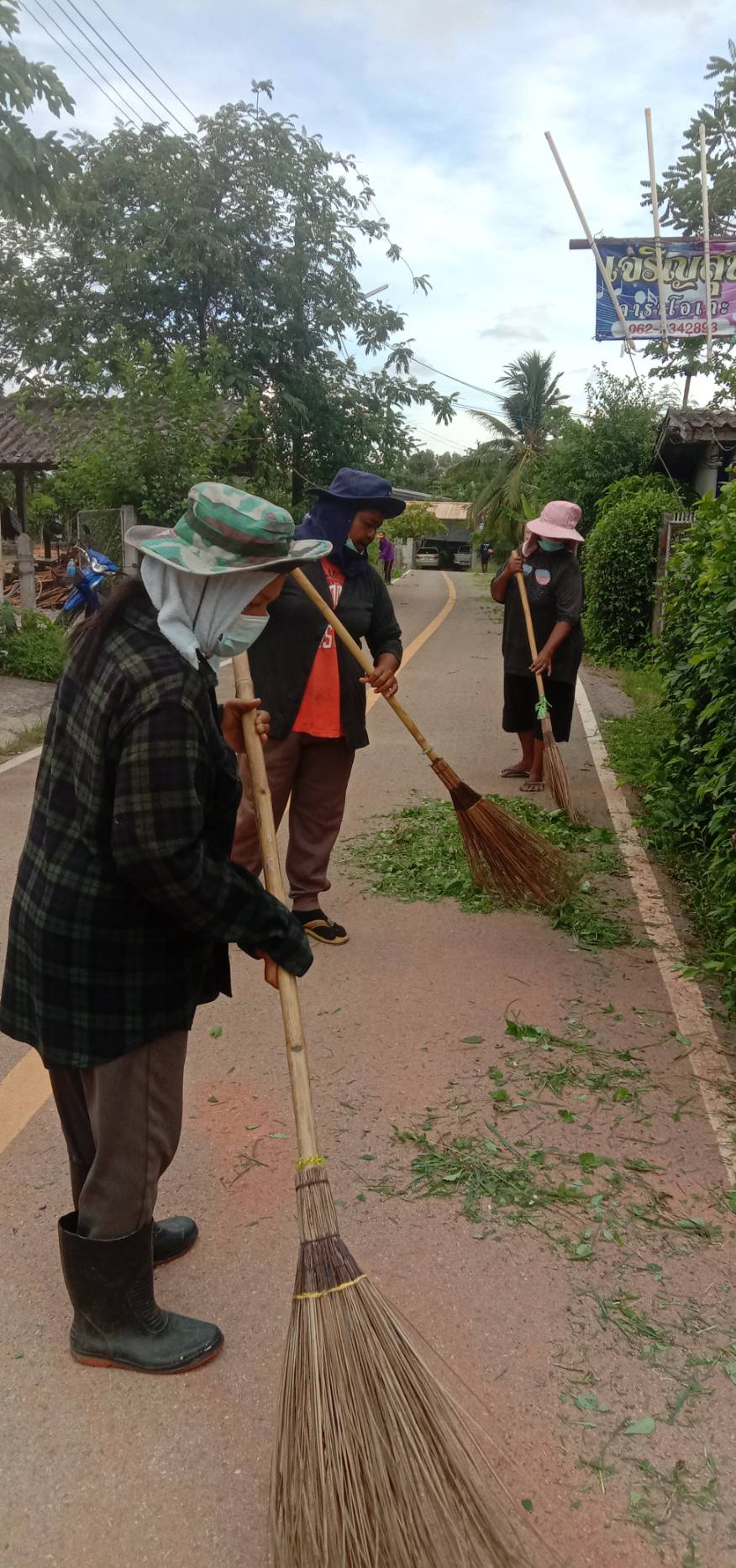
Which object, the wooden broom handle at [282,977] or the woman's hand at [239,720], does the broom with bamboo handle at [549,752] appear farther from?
the woman's hand at [239,720]

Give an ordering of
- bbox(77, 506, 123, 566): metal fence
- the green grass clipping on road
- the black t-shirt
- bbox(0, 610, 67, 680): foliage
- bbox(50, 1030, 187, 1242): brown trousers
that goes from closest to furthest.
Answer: bbox(50, 1030, 187, 1242): brown trousers, the green grass clipping on road, the black t-shirt, bbox(0, 610, 67, 680): foliage, bbox(77, 506, 123, 566): metal fence

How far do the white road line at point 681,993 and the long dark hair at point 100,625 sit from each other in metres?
2.33

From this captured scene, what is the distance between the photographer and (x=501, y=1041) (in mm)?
4035

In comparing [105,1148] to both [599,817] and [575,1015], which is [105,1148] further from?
[599,817]

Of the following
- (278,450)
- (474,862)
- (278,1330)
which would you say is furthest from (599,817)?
(278,450)

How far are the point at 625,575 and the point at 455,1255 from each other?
12.1m

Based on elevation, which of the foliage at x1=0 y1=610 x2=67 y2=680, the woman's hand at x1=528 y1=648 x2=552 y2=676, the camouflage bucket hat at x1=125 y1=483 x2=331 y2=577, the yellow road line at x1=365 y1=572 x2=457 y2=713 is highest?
the camouflage bucket hat at x1=125 y1=483 x2=331 y2=577

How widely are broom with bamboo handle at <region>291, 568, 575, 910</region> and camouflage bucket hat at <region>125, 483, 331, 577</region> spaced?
2583 mm

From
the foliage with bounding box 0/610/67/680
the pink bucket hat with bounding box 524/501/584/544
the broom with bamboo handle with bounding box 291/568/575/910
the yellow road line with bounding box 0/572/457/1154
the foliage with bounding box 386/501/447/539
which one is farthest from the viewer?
the foliage with bounding box 386/501/447/539

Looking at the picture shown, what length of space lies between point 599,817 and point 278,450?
658 inches

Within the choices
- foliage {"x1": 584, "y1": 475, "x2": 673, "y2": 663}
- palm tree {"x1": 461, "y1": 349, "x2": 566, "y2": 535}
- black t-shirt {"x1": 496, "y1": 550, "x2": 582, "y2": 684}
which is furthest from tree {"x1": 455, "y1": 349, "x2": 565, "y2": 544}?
black t-shirt {"x1": 496, "y1": 550, "x2": 582, "y2": 684}

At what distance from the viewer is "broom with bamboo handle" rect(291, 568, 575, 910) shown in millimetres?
5043

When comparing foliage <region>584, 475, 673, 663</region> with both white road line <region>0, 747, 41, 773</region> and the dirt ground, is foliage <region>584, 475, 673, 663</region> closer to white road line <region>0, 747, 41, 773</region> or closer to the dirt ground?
white road line <region>0, 747, 41, 773</region>

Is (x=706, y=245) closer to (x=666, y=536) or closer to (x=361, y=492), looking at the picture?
(x=666, y=536)
